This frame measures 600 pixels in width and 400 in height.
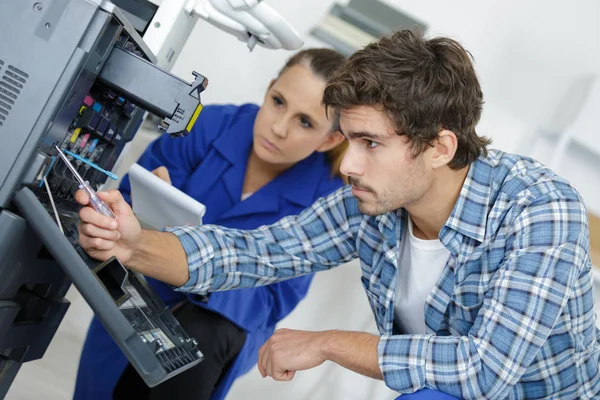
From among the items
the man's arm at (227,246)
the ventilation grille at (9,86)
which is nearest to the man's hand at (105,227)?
the man's arm at (227,246)

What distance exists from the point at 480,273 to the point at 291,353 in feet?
1.26

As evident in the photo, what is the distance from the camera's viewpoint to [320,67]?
1736 mm

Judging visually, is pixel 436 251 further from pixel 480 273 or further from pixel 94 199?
pixel 94 199

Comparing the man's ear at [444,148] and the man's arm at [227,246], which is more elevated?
the man's ear at [444,148]

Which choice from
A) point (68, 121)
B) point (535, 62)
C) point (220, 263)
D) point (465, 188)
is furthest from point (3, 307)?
point (535, 62)

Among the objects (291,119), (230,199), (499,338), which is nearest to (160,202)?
(230,199)

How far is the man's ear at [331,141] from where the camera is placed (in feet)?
6.01

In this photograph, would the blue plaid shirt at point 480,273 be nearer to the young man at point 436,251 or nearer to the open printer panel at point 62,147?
the young man at point 436,251

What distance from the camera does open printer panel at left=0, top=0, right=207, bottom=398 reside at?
0.81 metres

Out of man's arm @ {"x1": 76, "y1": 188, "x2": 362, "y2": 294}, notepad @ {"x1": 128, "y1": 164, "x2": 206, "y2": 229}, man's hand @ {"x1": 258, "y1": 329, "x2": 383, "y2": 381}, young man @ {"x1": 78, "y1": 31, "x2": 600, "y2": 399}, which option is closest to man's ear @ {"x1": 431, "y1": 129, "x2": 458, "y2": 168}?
young man @ {"x1": 78, "y1": 31, "x2": 600, "y2": 399}

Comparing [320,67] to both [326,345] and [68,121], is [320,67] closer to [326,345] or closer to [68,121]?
[326,345]

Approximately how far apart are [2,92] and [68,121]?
3.7 inches

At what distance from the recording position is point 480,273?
1267mm

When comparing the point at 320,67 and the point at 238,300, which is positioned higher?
the point at 320,67
